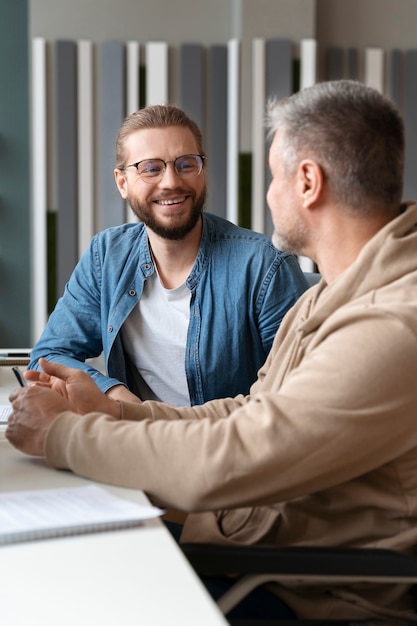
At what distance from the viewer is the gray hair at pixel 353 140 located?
1.48 metres

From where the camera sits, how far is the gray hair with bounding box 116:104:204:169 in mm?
2551

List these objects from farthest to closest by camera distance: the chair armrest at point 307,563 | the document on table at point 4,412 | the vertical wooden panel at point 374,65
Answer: the vertical wooden panel at point 374,65 → the document on table at point 4,412 → the chair armrest at point 307,563

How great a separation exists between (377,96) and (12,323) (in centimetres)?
339

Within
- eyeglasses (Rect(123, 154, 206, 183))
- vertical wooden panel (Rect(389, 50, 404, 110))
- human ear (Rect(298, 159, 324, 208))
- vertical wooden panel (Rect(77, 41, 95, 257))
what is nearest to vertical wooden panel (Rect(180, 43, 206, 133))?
vertical wooden panel (Rect(77, 41, 95, 257))

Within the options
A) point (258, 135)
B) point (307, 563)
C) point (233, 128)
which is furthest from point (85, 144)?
point (307, 563)

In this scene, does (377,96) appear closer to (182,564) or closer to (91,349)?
(182,564)

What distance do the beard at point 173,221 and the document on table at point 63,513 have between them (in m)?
1.28

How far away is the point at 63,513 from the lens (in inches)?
46.0

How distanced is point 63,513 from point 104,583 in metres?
0.21

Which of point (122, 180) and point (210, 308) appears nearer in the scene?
point (210, 308)

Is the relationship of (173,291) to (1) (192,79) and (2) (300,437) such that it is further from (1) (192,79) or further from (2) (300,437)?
(1) (192,79)

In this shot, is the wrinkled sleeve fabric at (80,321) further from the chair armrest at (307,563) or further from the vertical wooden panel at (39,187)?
the vertical wooden panel at (39,187)

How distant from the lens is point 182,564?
102cm

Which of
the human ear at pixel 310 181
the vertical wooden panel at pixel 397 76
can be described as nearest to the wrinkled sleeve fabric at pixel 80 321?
the human ear at pixel 310 181
